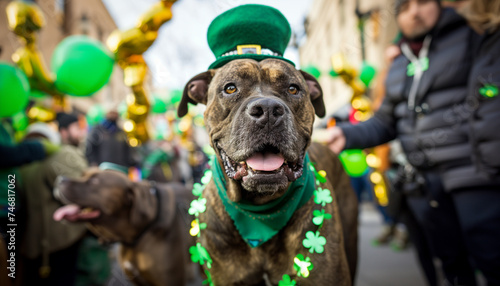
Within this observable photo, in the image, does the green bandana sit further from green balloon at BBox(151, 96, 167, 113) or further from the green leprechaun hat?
green balloon at BBox(151, 96, 167, 113)

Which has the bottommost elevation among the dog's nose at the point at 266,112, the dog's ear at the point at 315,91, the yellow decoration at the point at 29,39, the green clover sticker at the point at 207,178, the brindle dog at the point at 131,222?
the brindle dog at the point at 131,222

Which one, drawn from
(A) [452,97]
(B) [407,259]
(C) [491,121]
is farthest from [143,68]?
(B) [407,259]

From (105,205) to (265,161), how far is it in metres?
1.95

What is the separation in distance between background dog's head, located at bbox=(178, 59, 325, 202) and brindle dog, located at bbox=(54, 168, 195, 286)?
4.97ft

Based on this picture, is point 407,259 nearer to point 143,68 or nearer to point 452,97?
point 452,97

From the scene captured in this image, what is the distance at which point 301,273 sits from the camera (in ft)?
4.61

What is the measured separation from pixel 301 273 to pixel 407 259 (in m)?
3.61

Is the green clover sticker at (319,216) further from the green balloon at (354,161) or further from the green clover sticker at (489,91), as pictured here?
the green balloon at (354,161)

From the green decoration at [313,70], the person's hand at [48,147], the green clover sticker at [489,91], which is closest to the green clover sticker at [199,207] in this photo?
the green clover sticker at [489,91]

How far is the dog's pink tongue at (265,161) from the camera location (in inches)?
51.2

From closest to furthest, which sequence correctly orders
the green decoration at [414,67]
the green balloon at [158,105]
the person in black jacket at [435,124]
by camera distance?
1. the person in black jacket at [435,124]
2. the green decoration at [414,67]
3. the green balloon at [158,105]

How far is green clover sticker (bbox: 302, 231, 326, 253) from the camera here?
4.69ft

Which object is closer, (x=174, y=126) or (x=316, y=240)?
(x=316, y=240)

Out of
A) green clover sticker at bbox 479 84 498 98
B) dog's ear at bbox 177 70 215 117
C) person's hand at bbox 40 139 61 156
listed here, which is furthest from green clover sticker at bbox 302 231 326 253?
person's hand at bbox 40 139 61 156
